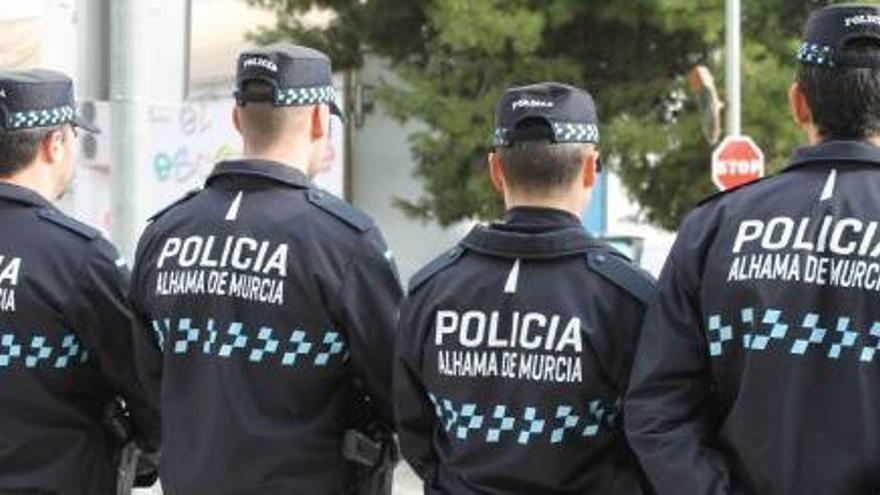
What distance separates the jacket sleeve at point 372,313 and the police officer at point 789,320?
709mm

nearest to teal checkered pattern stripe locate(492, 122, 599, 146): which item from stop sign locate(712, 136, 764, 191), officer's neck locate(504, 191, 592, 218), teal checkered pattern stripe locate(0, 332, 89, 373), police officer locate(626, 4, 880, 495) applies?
officer's neck locate(504, 191, 592, 218)

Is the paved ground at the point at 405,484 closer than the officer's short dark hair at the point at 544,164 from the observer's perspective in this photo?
No

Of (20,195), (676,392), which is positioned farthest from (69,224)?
(676,392)

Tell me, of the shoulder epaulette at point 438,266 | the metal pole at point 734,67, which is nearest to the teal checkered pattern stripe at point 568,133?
the shoulder epaulette at point 438,266

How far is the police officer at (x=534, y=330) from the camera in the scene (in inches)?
131

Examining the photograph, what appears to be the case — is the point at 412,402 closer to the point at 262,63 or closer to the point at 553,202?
the point at 553,202

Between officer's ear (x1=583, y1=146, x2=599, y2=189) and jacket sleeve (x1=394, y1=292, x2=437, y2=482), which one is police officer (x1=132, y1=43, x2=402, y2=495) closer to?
jacket sleeve (x1=394, y1=292, x2=437, y2=482)

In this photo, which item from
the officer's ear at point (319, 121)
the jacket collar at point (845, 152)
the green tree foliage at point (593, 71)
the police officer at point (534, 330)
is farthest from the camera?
the green tree foliage at point (593, 71)

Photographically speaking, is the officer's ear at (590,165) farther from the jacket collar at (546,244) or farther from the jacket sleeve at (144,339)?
the jacket sleeve at (144,339)

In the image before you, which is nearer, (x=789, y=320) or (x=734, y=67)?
(x=789, y=320)

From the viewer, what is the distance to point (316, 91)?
3.81 meters

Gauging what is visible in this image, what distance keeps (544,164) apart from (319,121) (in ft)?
2.23

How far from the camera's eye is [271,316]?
363cm

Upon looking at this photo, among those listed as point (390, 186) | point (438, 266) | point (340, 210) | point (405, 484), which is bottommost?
point (405, 484)
